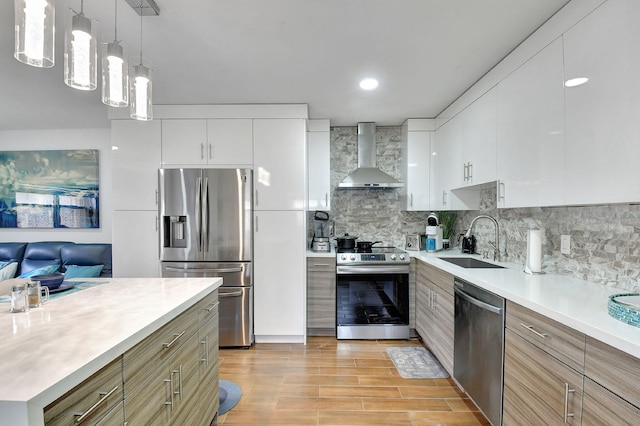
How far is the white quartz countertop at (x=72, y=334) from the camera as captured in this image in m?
0.72

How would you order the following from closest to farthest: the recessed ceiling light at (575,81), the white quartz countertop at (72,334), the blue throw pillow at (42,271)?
the white quartz countertop at (72,334) < the recessed ceiling light at (575,81) < the blue throw pillow at (42,271)

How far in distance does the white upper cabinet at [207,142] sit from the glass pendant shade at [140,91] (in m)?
1.61

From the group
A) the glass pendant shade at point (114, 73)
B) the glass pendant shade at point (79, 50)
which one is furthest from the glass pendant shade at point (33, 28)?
the glass pendant shade at point (114, 73)

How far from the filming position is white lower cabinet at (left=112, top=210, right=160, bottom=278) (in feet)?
10.4

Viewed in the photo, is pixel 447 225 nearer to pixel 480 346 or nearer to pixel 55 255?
pixel 480 346

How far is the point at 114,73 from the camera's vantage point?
1362mm

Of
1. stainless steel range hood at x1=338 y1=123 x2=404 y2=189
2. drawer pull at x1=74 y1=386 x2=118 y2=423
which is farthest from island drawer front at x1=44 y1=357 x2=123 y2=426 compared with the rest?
stainless steel range hood at x1=338 y1=123 x2=404 y2=189

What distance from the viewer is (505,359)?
1672 mm

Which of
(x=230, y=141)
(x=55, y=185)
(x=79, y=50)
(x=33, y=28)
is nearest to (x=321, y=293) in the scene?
(x=230, y=141)

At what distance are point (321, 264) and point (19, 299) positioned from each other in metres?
2.42

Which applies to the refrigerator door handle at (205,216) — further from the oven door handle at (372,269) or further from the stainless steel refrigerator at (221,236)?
the oven door handle at (372,269)

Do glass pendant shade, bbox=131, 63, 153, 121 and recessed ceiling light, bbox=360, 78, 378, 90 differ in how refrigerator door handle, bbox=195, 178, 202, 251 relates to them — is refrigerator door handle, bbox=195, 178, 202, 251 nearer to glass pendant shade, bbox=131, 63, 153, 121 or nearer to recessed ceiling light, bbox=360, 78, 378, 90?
glass pendant shade, bbox=131, 63, 153, 121

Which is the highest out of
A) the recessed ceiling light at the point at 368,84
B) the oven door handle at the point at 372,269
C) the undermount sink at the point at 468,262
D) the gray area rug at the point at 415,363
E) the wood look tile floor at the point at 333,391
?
the recessed ceiling light at the point at 368,84

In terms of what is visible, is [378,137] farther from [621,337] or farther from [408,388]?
[621,337]
